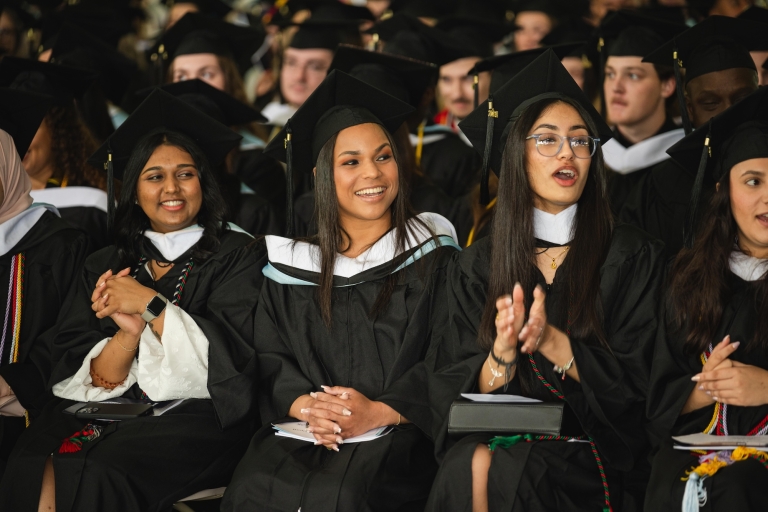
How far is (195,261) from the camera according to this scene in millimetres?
A: 4062

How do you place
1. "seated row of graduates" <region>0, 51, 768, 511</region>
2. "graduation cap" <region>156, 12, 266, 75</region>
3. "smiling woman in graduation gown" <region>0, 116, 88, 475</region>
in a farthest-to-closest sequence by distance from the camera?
"graduation cap" <region>156, 12, 266, 75</region> < "smiling woman in graduation gown" <region>0, 116, 88, 475</region> < "seated row of graduates" <region>0, 51, 768, 511</region>

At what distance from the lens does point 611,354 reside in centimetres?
325

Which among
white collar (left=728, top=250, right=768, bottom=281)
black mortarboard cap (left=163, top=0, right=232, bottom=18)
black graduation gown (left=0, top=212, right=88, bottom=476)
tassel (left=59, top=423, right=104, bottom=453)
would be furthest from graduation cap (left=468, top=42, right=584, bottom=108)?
black mortarboard cap (left=163, top=0, right=232, bottom=18)

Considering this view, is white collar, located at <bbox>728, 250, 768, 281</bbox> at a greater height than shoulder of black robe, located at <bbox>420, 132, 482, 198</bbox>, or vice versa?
shoulder of black robe, located at <bbox>420, 132, 482, 198</bbox>

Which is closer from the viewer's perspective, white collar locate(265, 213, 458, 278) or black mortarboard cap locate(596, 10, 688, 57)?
white collar locate(265, 213, 458, 278)

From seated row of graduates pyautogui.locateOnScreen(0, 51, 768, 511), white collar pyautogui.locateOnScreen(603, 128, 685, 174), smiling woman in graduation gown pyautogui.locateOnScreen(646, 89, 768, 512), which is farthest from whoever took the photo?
white collar pyautogui.locateOnScreen(603, 128, 685, 174)

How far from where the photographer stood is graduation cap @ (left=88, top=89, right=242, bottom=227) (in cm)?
409

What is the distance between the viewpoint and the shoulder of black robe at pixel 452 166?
18.3 ft

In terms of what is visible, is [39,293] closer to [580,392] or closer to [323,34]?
[580,392]

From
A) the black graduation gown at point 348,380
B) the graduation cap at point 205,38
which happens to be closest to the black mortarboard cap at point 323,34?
the graduation cap at point 205,38

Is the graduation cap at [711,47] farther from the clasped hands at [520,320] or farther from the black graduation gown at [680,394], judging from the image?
the clasped hands at [520,320]

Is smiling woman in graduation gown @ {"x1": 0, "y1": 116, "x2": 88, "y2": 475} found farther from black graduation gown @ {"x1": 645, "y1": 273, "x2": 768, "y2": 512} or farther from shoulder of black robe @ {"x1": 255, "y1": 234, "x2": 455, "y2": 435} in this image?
black graduation gown @ {"x1": 645, "y1": 273, "x2": 768, "y2": 512}

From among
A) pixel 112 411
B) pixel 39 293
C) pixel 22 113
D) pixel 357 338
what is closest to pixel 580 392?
pixel 357 338

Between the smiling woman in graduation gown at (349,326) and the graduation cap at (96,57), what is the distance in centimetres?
248
